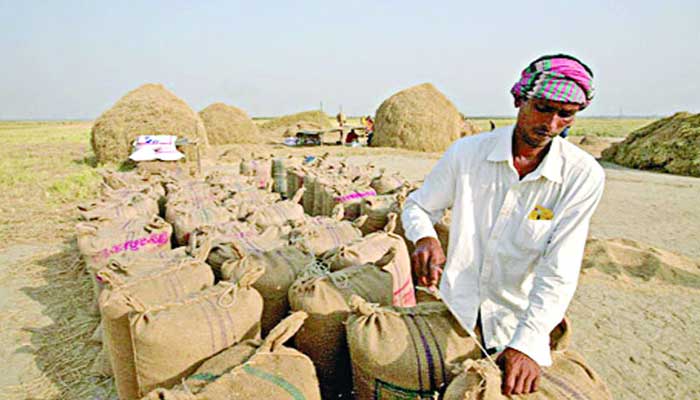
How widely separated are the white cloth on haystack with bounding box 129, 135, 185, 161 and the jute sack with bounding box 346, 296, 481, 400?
8.41 meters

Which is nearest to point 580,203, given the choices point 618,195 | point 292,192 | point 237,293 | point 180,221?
point 237,293

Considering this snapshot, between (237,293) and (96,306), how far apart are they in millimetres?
1773

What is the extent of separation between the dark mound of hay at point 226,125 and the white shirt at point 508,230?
1744cm

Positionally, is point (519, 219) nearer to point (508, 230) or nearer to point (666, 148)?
point (508, 230)

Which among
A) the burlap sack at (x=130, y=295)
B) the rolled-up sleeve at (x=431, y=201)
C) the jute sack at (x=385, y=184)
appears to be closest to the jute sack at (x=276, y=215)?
the burlap sack at (x=130, y=295)

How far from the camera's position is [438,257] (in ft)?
4.66

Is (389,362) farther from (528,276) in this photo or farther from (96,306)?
(96,306)

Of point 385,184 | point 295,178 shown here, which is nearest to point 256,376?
point 385,184

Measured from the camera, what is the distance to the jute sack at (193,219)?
3.15 m

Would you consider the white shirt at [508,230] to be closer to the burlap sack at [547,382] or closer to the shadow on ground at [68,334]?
the burlap sack at [547,382]

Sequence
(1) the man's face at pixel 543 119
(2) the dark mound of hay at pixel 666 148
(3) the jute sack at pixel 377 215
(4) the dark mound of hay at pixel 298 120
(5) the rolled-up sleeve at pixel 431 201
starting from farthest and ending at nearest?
(4) the dark mound of hay at pixel 298 120 < (2) the dark mound of hay at pixel 666 148 < (3) the jute sack at pixel 377 215 < (5) the rolled-up sleeve at pixel 431 201 < (1) the man's face at pixel 543 119

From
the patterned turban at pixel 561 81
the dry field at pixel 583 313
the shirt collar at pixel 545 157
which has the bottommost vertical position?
the dry field at pixel 583 313

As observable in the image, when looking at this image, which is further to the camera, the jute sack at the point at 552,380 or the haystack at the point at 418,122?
the haystack at the point at 418,122

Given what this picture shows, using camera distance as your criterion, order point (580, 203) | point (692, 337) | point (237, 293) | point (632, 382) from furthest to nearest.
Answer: point (692, 337) < point (632, 382) < point (237, 293) < point (580, 203)
